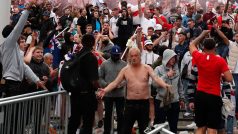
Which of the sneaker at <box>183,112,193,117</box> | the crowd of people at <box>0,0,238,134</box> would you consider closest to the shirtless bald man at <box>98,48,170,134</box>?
the crowd of people at <box>0,0,238,134</box>

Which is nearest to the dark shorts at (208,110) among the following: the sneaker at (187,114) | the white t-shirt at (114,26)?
the sneaker at (187,114)

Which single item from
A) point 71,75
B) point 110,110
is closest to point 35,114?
point 71,75

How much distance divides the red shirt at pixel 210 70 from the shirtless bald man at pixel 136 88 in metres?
0.63

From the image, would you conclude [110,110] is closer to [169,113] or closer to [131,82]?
[169,113]

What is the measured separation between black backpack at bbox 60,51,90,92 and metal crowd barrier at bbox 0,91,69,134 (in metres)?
0.18

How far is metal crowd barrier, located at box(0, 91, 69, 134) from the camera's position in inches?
322

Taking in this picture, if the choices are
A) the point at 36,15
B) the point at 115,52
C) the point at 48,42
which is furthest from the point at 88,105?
the point at 36,15

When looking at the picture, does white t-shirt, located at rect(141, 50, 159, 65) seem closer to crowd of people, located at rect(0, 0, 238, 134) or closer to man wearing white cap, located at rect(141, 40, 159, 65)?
man wearing white cap, located at rect(141, 40, 159, 65)

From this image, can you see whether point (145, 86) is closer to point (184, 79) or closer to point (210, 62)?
point (210, 62)

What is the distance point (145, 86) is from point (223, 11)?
9.31 meters

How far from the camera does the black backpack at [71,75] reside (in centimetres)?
946

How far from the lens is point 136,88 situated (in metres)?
9.52

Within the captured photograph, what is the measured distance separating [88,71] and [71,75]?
302mm

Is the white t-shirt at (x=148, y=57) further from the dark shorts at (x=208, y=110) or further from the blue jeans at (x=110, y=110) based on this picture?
the dark shorts at (x=208, y=110)
